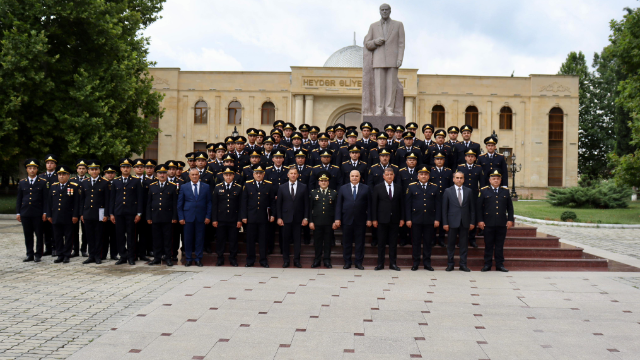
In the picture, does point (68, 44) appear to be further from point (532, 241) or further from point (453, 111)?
point (453, 111)

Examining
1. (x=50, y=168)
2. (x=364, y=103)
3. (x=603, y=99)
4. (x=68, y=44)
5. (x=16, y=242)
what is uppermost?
(x=603, y=99)

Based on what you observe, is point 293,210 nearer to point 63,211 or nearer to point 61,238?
point 63,211

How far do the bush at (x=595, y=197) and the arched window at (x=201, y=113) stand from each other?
27267mm

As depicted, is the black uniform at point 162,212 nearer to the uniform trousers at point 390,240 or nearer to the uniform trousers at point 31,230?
the uniform trousers at point 31,230

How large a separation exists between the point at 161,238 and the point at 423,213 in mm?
5329

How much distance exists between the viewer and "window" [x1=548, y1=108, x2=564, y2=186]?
42.1 metres

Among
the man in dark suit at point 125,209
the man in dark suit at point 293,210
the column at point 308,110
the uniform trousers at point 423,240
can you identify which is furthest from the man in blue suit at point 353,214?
the column at point 308,110

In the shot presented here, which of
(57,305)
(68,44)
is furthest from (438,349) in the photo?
(68,44)

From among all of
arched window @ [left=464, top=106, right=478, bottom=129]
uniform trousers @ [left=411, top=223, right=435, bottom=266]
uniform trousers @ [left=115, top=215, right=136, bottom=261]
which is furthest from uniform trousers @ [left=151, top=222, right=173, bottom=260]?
arched window @ [left=464, top=106, right=478, bottom=129]

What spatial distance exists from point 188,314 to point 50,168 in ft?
21.9

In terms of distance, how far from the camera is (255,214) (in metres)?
9.99

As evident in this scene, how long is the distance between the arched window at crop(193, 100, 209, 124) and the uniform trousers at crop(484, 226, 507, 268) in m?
34.7

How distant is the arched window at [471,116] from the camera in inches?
1639

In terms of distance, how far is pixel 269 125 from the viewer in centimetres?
4106
